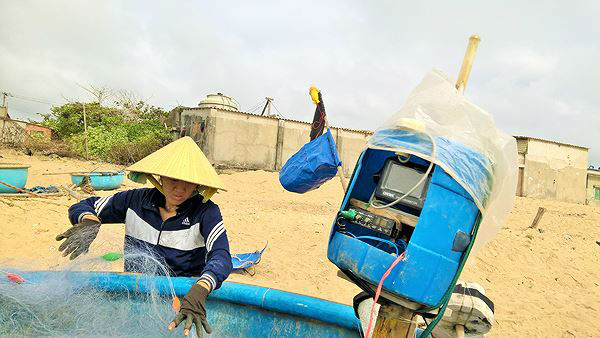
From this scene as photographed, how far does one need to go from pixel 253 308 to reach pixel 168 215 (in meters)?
0.92

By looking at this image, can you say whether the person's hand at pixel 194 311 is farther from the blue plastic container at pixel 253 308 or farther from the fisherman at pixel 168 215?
the blue plastic container at pixel 253 308

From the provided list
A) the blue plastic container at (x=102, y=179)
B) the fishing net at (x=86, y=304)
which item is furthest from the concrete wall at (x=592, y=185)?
the fishing net at (x=86, y=304)

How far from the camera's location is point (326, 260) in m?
7.33

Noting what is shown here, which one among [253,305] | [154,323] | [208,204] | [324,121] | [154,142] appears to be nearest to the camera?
[154,323]

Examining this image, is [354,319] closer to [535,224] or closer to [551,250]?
[551,250]

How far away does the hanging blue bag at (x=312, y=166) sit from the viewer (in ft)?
9.20

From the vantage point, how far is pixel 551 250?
9227 mm

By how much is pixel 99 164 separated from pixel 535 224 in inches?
657

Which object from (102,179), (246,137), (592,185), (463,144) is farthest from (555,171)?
(463,144)

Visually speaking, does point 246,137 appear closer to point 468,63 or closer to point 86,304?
point 86,304

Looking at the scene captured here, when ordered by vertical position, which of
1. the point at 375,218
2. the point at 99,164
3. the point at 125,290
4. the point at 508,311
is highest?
the point at 375,218

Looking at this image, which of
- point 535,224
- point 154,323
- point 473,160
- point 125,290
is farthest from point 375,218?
point 535,224

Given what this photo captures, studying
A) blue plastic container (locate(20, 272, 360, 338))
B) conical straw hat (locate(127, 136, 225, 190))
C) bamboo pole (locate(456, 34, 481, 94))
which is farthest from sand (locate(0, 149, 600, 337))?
bamboo pole (locate(456, 34, 481, 94))

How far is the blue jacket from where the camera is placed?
2.55m
